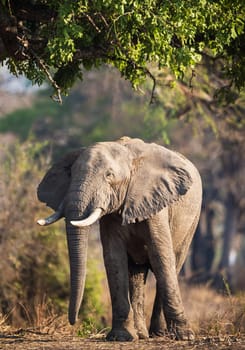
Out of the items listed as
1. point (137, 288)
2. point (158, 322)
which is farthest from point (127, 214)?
point (158, 322)

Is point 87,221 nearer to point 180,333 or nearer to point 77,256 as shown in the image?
point 77,256

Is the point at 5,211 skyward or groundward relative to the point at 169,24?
groundward

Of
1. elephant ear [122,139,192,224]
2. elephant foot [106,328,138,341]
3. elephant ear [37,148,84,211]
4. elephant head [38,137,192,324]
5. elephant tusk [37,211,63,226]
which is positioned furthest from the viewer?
elephant ear [37,148,84,211]

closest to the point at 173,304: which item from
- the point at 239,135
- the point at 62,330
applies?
the point at 62,330

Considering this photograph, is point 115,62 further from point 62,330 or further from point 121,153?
point 62,330

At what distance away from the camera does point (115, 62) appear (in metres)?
11.2

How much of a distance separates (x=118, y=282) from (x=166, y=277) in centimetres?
50

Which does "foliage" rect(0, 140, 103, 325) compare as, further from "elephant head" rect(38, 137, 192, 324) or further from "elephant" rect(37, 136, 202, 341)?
"elephant head" rect(38, 137, 192, 324)

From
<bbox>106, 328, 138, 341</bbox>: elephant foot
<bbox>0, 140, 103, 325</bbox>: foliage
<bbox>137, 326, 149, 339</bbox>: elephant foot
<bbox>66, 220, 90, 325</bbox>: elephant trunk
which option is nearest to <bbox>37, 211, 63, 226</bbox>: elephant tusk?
<bbox>66, 220, 90, 325</bbox>: elephant trunk

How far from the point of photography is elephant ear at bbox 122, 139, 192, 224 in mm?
10438

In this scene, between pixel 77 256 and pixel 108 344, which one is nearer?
pixel 77 256

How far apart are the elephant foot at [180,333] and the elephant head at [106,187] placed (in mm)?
1170

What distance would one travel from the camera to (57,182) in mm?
10820

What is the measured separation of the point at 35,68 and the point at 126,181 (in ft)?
5.52
